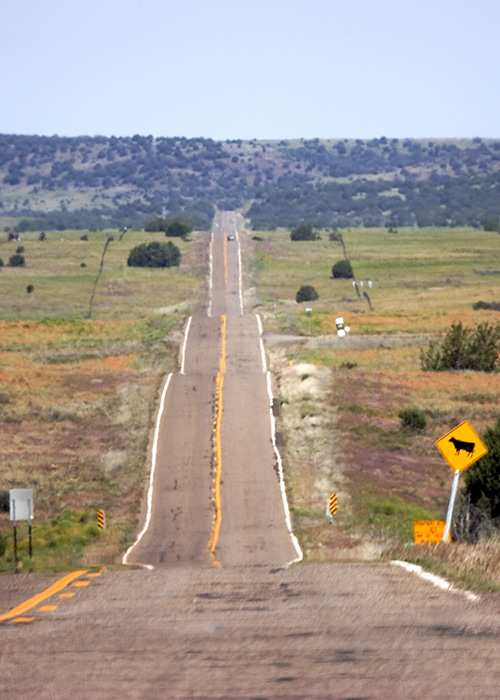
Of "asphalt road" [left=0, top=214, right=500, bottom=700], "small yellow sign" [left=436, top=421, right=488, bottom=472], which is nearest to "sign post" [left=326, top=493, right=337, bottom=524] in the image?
"small yellow sign" [left=436, top=421, right=488, bottom=472]

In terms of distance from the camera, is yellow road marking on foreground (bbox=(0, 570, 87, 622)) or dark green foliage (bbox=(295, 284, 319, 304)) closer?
yellow road marking on foreground (bbox=(0, 570, 87, 622))

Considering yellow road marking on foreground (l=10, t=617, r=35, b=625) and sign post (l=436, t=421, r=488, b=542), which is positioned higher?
sign post (l=436, t=421, r=488, b=542)

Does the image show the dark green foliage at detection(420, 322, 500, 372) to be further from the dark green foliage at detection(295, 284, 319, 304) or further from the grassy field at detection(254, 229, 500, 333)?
the dark green foliage at detection(295, 284, 319, 304)

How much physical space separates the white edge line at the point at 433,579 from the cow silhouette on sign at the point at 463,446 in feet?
17.0

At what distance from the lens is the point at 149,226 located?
157m

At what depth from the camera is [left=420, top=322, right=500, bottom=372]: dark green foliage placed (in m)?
59.2

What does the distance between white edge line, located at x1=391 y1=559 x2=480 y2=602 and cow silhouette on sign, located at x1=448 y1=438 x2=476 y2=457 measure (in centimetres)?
518

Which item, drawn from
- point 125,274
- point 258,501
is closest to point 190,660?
point 258,501

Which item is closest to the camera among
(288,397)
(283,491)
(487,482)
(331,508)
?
(487,482)

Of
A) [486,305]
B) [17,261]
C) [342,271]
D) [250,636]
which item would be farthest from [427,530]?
[17,261]

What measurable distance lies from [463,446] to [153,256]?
104 m

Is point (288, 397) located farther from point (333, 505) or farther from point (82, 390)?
point (333, 505)

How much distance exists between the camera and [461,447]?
61.7 ft

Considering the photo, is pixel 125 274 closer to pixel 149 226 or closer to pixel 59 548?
pixel 149 226
